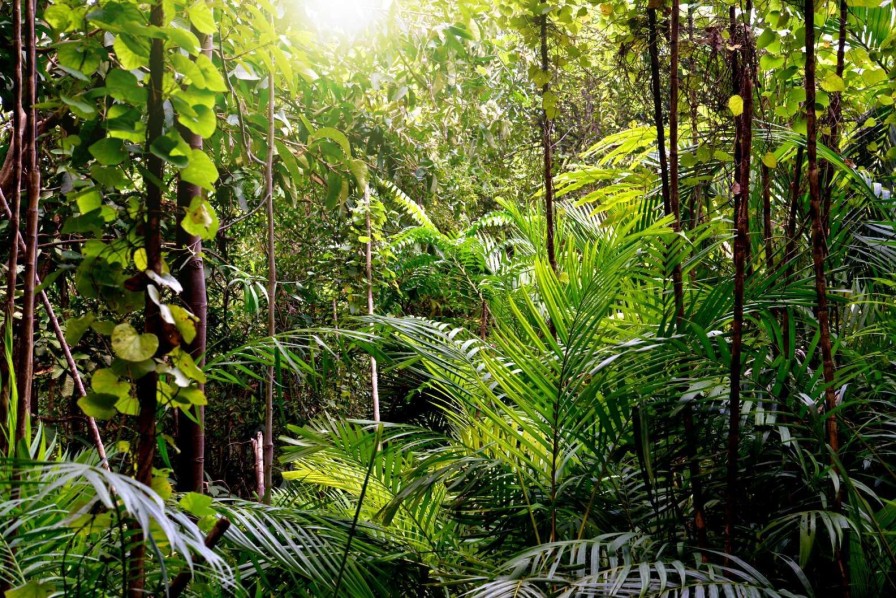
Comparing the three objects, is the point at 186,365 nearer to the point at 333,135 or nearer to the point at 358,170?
the point at 333,135

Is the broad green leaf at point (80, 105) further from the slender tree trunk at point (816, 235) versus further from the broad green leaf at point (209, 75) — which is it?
the slender tree trunk at point (816, 235)

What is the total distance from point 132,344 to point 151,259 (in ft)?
0.40

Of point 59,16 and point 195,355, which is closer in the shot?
point 59,16

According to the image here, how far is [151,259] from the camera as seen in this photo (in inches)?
33.4

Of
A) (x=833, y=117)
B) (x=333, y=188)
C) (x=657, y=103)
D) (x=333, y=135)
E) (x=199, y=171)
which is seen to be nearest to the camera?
(x=199, y=171)

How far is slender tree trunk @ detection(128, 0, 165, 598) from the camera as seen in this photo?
824 mm

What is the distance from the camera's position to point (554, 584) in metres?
1.25

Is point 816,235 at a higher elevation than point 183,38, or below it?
below

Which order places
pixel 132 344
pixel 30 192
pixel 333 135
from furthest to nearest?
pixel 333 135 < pixel 30 192 < pixel 132 344

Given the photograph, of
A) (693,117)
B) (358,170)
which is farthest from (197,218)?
(693,117)

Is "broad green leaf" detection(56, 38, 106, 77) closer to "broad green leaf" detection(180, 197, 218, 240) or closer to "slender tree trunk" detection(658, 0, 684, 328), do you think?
"broad green leaf" detection(180, 197, 218, 240)

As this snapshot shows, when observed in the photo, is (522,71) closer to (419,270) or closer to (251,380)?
(419,270)

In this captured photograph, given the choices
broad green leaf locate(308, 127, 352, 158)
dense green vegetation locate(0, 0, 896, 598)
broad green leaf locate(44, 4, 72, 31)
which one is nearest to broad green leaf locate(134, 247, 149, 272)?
dense green vegetation locate(0, 0, 896, 598)

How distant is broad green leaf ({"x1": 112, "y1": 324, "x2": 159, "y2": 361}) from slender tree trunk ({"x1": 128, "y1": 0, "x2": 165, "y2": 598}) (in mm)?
44
